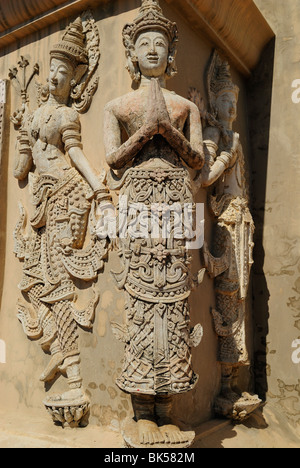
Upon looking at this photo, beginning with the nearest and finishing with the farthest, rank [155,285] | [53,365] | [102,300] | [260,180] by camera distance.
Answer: [155,285]
[102,300]
[53,365]
[260,180]

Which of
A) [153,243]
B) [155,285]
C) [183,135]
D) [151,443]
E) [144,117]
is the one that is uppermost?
[144,117]

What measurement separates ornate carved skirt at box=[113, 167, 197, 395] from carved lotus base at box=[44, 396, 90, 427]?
2.25 ft

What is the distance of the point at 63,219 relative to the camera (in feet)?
14.2

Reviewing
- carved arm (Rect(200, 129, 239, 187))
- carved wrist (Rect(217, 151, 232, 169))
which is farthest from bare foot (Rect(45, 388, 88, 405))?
carved wrist (Rect(217, 151, 232, 169))

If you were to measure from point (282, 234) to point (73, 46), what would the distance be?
284 cm

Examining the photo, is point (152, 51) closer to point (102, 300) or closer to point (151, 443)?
point (102, 300)

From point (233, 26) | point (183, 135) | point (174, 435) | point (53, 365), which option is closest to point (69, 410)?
point (53, 365)

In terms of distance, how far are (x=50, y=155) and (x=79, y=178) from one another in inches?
15.0

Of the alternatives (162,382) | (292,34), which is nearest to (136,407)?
(162,382)

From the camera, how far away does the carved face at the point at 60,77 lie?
4477 millimetres

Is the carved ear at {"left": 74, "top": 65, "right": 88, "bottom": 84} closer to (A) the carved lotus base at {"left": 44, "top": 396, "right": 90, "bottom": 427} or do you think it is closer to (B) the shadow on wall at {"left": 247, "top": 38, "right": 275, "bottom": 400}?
(B) the shadow on wall at {"left": 247, "top": 38, "right": 275, "bottom": 400}

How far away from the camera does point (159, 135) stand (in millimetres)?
3764

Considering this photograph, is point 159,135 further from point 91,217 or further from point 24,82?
point 24,82

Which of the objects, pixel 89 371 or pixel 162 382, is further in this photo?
pixel 89 371
